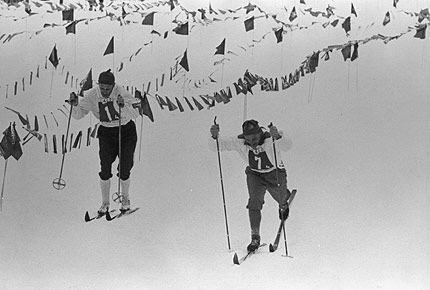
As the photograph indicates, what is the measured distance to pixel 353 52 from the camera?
14.2 ft

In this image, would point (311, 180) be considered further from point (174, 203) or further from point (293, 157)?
point (174, 203)

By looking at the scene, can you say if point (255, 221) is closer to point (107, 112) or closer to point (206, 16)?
point (107, 112)

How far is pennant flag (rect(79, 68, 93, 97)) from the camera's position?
4.34m

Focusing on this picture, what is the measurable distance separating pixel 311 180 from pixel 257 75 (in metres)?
0.65

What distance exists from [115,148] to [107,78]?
385 millimetres

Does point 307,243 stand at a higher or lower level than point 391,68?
lower

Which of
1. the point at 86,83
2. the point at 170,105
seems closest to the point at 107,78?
the point at 86,83

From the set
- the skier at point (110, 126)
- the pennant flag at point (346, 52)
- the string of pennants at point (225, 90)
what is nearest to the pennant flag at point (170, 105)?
the string of pennants at point (225, 90)

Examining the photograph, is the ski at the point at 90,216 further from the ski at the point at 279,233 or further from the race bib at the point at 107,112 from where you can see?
the ski at the point at 279,233

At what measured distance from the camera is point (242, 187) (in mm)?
4367

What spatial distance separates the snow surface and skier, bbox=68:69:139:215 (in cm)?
5

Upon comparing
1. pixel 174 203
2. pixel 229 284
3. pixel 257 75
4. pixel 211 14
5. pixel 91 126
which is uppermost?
pixel 211 14

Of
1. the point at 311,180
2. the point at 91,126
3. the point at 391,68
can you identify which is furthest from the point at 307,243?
the point at 91,126

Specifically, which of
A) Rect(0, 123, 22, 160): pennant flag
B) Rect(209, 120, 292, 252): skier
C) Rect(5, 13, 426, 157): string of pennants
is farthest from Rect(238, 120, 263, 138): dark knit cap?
Rect(0, 123, 22, 160): pennant flag
